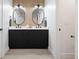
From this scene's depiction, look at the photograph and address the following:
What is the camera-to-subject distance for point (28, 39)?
30.1 feet

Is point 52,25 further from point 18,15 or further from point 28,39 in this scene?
point 18,15

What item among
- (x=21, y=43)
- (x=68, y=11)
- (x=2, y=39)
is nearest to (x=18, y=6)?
(x=21, y=43)

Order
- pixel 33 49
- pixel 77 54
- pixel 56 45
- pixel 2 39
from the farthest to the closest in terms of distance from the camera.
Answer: pixel 33 49
pixel 2 39
pixel 56 45
pixel 77 54

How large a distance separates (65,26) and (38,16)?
3583 millimetres

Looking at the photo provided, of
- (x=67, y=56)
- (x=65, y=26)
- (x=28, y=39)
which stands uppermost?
(x=65, y=26)

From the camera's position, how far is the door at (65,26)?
661 centimetres

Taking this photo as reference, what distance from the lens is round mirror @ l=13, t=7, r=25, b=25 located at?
1001 centimetres

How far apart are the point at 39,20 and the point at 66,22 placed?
11.5 ft

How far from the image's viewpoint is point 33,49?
8.96 m

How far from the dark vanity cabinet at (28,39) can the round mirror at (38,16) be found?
3.33ft

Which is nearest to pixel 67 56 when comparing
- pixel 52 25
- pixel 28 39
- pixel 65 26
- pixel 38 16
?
pixel 65 26

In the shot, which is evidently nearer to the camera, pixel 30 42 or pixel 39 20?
pixel 30 42

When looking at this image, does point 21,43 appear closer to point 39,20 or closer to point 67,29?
point 39,20

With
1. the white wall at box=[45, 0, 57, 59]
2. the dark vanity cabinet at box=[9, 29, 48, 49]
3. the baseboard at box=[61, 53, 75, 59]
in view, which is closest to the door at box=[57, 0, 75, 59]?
the baseboard at box=[61, 53, 75, 59]
